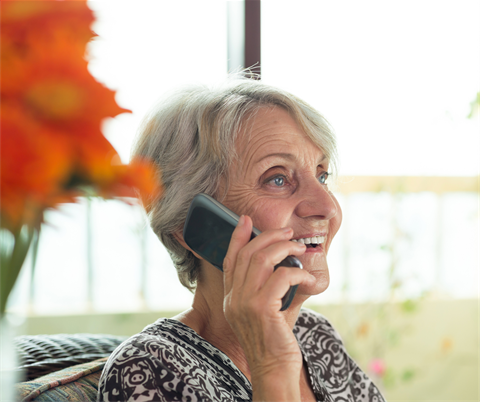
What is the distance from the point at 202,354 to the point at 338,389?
45 centimetres

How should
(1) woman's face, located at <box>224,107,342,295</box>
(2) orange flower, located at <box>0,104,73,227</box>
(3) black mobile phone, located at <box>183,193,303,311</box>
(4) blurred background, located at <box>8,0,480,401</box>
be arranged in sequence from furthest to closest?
(4) blurred background, located at <box>8,0,480,401</box>
(1) woman's face, located at <box>224,107,342,295</box>
(3) black mobile phone, located at <box>183,193,303,311</box>
(2) orange flower, located at <box>0,104,73,227</box>

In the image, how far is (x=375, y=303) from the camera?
8.10 ft

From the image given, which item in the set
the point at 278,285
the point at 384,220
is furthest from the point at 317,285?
the point at 384,220

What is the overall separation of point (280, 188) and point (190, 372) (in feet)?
1.44

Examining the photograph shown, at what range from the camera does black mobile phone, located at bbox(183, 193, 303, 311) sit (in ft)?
2.90

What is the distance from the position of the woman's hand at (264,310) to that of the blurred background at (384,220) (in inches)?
50.9

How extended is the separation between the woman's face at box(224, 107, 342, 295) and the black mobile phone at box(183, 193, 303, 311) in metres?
0.10

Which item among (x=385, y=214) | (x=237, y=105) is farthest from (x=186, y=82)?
(x=385, y=214)

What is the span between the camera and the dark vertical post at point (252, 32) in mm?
1642

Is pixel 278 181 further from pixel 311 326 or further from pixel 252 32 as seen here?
pixel 252 32

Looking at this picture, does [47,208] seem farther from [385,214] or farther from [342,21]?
[385,214]

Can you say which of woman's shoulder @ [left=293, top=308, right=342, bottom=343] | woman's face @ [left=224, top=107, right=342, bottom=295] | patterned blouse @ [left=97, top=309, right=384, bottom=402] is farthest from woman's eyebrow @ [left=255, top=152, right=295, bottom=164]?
woman's shoulder @ [left=293, top=308, right=342, bottom=343]

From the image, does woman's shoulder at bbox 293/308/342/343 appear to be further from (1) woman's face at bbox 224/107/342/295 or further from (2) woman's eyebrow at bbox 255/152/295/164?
(2) woman's eyebrow at bbox 255/152/295/164

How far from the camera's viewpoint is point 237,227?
833 millimetres
